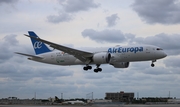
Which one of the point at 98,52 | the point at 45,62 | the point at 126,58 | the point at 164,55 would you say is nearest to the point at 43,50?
the point at 45,62

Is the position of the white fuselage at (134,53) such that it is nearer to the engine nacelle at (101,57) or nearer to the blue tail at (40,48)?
the engine nacelle at (101,57)

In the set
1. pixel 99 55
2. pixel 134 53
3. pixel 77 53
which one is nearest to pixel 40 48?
pixel 77 53

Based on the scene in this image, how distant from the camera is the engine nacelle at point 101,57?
2316 inches

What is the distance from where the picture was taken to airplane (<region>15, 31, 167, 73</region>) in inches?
2272

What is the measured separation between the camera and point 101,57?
59062 mm

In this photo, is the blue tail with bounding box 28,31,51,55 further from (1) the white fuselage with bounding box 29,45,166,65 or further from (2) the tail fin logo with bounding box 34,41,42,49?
(1) the white fuselage with bounding box 29,45,166,65

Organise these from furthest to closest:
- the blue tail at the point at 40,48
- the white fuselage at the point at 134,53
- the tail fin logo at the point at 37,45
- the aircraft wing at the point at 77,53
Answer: the tail fin logo at the point at 37,45, the blue tail at the point at 40,48, the aircraft wing at the point at 77,53, the white fuselage at the point at 134,53

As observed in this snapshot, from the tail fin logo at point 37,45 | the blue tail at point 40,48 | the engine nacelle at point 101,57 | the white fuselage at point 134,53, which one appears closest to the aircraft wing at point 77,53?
the white fuselage at point 134,53

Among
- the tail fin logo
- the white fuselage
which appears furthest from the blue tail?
the white fuselage

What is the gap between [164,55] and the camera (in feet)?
190

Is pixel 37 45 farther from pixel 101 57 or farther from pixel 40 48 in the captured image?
pixel 101 57

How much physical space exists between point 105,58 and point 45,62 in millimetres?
15886

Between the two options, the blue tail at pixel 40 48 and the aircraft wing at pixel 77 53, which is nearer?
the aircraft wing at pixel 77 53

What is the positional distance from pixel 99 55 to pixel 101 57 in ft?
2.39
